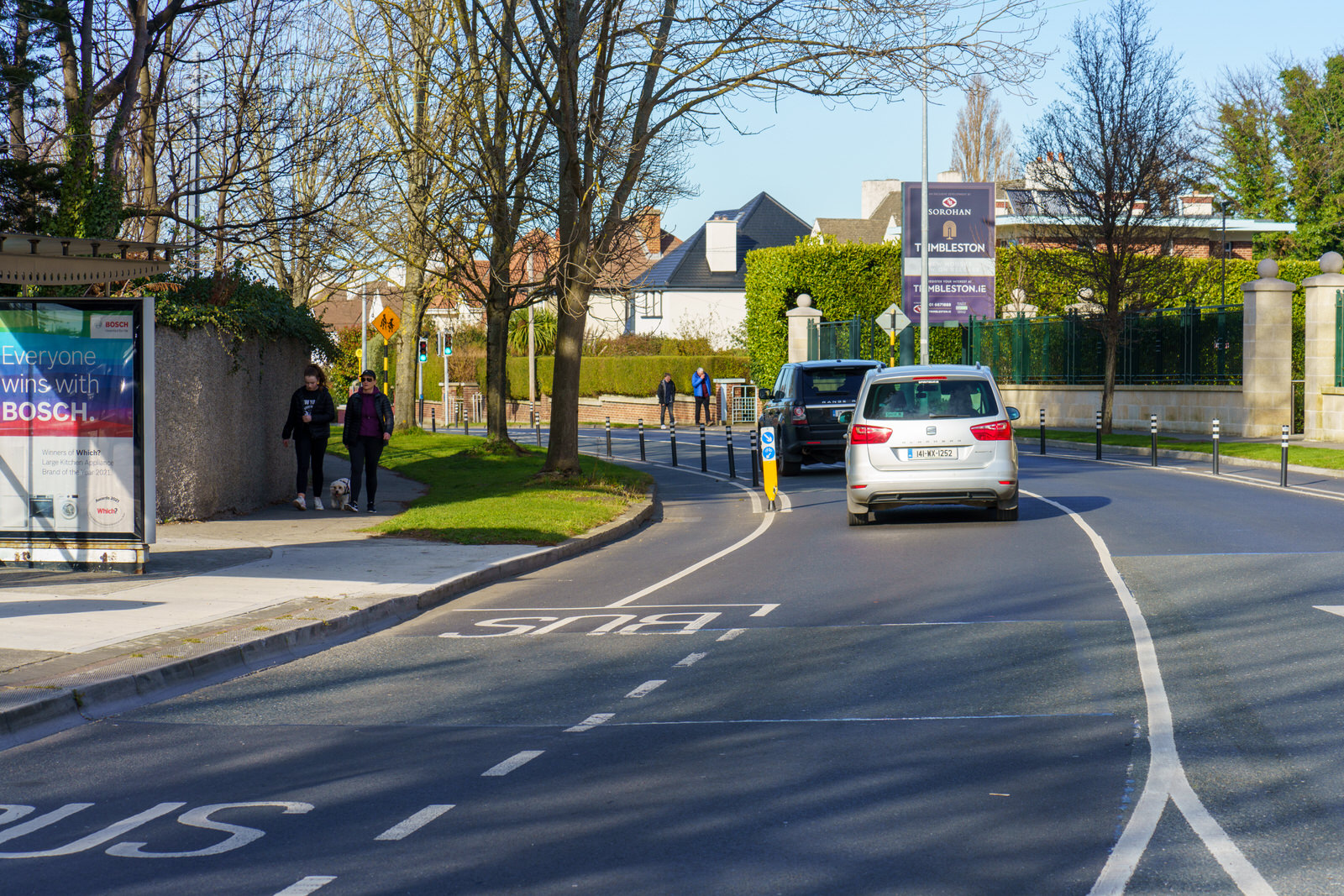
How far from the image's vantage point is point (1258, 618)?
906 cm

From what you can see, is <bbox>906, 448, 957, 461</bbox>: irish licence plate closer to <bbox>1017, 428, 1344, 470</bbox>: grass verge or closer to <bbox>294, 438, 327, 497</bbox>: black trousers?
<bbox>294, 438, 327, 497</bbox>: black trousers

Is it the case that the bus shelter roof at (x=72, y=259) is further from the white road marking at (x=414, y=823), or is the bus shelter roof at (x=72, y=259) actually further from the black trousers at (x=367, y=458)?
the white road marking at (x=414, y=823)

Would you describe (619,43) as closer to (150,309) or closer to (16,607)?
(150,309)

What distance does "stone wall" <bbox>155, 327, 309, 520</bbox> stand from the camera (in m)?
15.5

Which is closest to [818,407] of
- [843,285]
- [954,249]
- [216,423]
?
[216,423]

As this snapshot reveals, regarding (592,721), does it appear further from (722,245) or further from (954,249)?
(722,245)

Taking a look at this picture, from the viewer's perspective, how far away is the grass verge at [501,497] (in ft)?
50.1

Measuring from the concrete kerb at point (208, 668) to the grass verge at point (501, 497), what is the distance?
8.06ft

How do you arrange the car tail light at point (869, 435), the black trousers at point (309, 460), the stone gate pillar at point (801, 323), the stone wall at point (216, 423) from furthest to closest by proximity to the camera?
the stone gate pillar at point (801, 323) < the black trousers at point (309, 460) < the stone wall at point (216, 423) < the car tail light at point (869, 435)

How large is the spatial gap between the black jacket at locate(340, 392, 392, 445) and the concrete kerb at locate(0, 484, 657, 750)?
5.21m

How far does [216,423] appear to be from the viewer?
16.4 metres

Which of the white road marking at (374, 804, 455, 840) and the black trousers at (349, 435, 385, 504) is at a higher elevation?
the black trousers at (349, 435, 385, 504)

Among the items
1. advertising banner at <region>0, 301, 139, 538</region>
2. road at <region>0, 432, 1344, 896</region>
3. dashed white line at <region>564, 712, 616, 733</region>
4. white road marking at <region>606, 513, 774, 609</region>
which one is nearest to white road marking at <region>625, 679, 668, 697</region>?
road at <region>0, 432, 1344, 896</region>

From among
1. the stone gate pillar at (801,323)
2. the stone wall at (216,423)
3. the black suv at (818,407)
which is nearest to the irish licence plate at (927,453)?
the black suv at (818,407)
